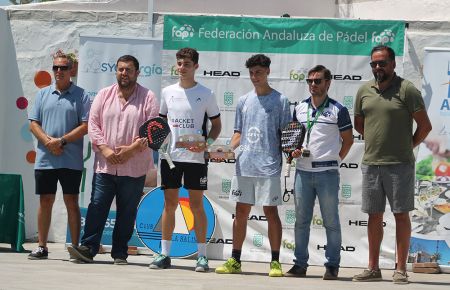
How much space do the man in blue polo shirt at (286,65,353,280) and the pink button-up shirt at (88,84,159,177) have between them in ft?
4.92

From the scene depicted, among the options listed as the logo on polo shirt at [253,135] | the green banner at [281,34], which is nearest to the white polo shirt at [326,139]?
the logo on polo shirt at [253,135]

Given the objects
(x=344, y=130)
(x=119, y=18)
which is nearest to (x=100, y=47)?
(x=119, y=18)

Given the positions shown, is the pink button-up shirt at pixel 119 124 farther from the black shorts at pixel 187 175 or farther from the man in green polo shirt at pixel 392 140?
the man in green polo shirt at pixel 392 140

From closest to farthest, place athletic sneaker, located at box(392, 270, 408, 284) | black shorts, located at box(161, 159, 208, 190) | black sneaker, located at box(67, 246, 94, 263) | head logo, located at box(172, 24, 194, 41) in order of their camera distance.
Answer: athletic sneaker, located at box(392, 270, 408, 284) → black shorts, located at box(161, 159, 208, 190) → black sneaker, located at box(67, 246, 94, 263) → head logo, located at box(172, 24, 194, 41)

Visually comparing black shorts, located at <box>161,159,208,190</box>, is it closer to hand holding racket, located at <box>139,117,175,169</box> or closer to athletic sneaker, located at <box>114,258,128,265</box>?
hand holding racket, located at <box>139,117,175,169</box>

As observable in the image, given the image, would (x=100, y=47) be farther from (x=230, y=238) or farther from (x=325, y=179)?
(x=325, y=179)

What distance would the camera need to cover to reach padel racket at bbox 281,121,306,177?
338 inches

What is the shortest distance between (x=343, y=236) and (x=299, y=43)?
81.1 inches

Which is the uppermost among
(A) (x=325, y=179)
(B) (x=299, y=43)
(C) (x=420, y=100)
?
(B) (x=299, y=43)

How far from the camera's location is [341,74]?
10219mm

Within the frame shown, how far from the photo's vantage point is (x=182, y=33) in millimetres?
10398

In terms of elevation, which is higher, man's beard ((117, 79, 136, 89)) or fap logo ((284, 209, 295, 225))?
man's beard ((117, 79, 136, 89))

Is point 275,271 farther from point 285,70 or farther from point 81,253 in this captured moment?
point 285,70

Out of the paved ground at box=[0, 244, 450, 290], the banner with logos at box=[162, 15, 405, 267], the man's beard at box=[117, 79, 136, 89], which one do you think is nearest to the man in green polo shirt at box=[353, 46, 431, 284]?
the paved ground at box=[0, 244, 450, 290]
